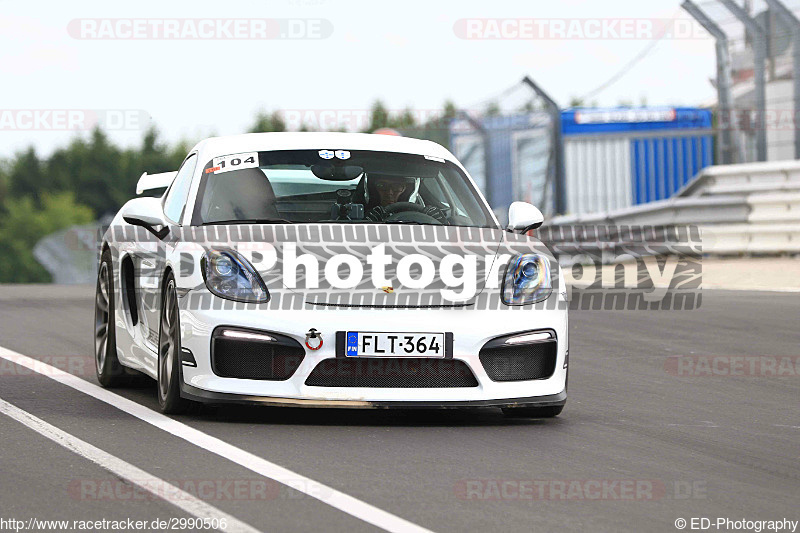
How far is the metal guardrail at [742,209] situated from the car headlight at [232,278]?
14682mm

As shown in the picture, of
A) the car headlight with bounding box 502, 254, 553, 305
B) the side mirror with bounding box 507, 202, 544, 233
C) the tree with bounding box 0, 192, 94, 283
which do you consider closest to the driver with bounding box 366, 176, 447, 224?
the side mirror with bounding box 507, 202, 544, 233

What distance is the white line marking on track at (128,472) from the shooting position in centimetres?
481

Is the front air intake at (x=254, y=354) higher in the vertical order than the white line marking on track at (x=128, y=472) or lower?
higher

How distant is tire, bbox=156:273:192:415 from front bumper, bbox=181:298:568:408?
0.41ft

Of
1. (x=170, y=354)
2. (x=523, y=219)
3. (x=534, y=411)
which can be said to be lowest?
→ (x=534, y=411)

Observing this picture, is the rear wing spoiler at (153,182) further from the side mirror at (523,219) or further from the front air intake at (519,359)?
the front air intake at (519,359)

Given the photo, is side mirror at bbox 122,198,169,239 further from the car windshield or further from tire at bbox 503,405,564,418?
tire at bbox 503,405,564,418

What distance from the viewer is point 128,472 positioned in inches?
220

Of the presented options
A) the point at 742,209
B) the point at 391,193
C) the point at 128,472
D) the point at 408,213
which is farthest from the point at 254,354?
the point at 742,209

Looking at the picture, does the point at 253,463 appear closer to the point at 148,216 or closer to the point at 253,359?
the point at 253,359

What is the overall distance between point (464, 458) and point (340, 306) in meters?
1.06

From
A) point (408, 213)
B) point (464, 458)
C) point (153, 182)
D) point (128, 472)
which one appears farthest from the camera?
point (153, 182)

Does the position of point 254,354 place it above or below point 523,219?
below

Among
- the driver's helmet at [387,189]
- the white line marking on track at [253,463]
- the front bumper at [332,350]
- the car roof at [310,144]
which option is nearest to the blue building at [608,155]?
the car roof at [310,144]
